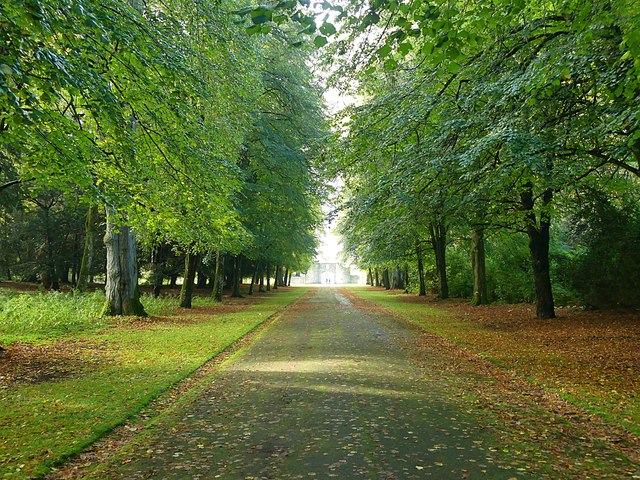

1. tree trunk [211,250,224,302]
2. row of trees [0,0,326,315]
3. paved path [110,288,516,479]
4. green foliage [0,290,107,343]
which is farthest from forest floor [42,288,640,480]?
tree trunk [211,250,224,302]

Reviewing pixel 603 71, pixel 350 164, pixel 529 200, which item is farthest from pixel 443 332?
pixel 603 71

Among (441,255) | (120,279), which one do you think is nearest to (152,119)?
(120,279)

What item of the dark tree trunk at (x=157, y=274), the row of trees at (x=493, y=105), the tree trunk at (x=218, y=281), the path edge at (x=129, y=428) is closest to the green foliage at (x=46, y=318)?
the path edge at (x=129, y=428)

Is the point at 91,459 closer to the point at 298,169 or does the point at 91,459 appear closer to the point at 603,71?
the point at 603,71

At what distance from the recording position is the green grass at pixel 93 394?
4.32 meters

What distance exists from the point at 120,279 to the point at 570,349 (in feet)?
44.2

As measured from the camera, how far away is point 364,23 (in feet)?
14.9

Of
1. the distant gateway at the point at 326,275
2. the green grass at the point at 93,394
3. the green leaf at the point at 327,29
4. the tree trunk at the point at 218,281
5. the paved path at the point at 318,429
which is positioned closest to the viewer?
the paved path at the point at 318,429

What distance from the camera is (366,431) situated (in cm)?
476

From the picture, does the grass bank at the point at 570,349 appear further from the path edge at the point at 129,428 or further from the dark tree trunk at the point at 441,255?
the dark tree trunk at the point at 441,255

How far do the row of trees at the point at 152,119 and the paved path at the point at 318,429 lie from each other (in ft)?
11.5

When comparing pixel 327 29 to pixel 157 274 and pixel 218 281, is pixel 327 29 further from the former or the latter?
pixel 157 274

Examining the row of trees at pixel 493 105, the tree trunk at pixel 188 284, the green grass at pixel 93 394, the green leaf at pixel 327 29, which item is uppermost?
the row of trees at pixel 493 105

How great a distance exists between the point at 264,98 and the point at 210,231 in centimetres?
951
